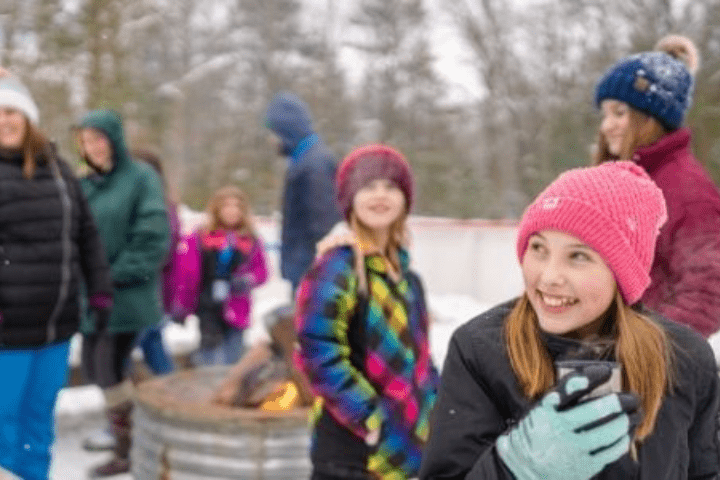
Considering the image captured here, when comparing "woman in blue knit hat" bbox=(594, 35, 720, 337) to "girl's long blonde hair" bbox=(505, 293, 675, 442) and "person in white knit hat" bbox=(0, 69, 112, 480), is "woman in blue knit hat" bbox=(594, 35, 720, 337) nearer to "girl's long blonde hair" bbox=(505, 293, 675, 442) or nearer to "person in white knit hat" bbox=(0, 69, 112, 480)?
"girl's long blonde hair" bbox=(505, 293, 675, 442)

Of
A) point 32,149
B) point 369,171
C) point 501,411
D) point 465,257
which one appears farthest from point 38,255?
point 465,257

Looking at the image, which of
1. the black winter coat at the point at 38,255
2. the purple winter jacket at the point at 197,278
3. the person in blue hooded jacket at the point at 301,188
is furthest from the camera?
the purple winter jacket at the point at 197,278

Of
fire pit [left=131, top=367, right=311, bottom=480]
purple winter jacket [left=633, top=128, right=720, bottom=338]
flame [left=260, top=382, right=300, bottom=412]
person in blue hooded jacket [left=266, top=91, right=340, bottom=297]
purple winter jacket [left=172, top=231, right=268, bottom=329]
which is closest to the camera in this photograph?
purple winter jacket [left=633, top=128, right=720, bottom=338]

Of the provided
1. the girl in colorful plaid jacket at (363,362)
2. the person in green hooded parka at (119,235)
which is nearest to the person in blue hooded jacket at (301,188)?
the person in green hooded parka at (119,235)

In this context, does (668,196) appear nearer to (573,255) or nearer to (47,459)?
(573,255)

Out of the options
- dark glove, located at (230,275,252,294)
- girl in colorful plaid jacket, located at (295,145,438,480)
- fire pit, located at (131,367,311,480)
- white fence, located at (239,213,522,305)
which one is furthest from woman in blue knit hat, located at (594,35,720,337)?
white fence, located at (239,213,522,305)

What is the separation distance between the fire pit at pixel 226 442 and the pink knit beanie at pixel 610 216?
7.23 feet

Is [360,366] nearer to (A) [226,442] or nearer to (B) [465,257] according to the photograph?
(A) [226,442]

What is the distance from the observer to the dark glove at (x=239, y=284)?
564cm

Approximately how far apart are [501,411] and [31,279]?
242 centimetres

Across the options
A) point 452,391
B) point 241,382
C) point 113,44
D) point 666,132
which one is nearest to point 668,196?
point 666,132

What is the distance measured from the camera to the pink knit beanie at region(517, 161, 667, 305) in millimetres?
1405

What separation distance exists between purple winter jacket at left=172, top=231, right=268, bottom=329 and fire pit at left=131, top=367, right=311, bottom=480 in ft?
6.23

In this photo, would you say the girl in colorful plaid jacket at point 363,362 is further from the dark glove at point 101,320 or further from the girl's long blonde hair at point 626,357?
the dark glove at point 101,320
